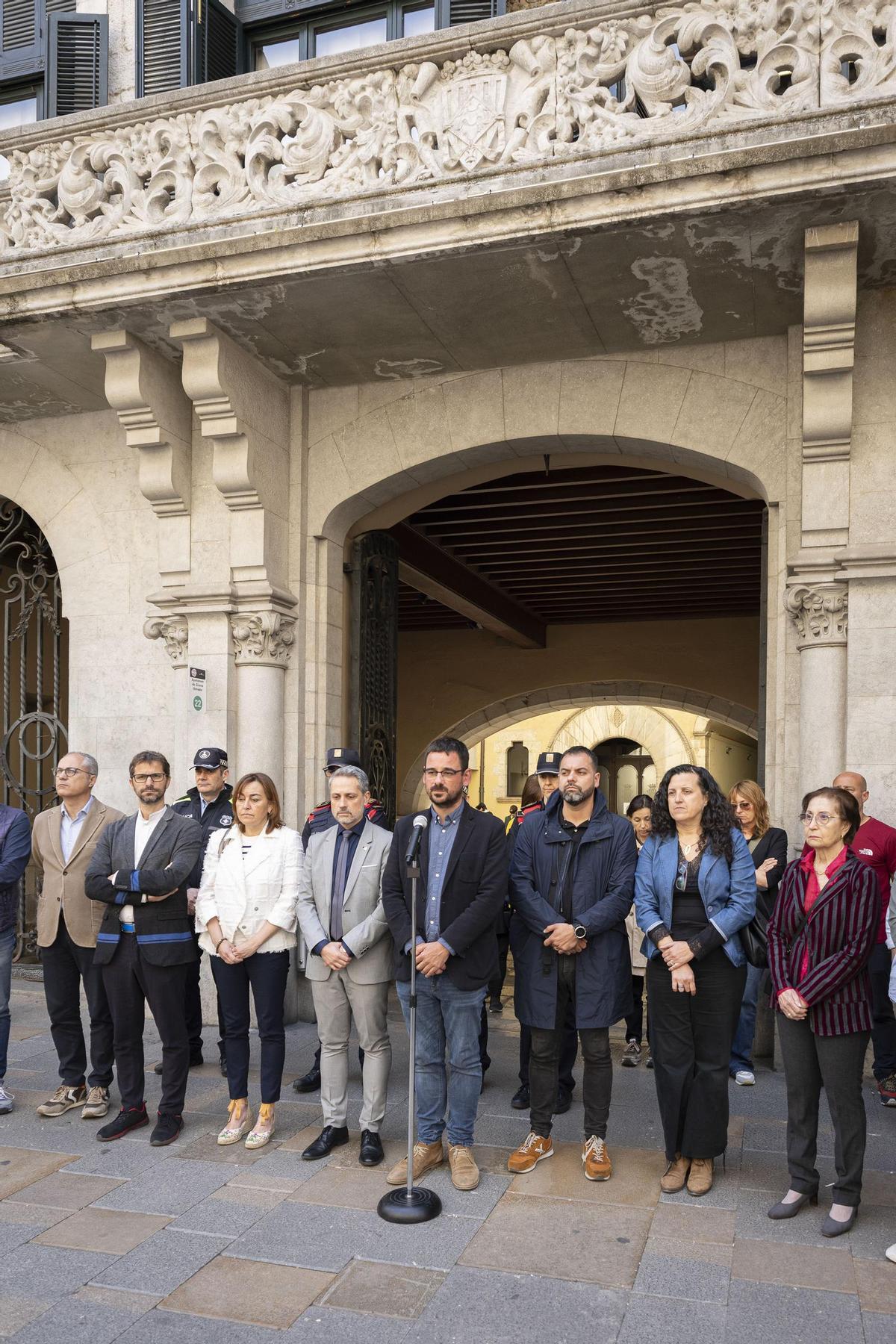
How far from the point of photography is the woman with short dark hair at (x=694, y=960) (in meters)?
4.55

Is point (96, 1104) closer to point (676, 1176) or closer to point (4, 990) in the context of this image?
point (4, 990)

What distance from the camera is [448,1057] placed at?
4840 millimetres

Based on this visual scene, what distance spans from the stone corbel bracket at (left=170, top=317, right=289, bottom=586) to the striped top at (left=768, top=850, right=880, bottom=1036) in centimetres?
457

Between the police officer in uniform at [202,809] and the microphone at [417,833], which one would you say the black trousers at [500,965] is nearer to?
the microphone at [417,833]

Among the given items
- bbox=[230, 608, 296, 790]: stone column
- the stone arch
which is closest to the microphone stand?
bbox=[230, 608, 296, 790]: stone column

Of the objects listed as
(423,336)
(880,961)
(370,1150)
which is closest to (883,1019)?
(880,961)

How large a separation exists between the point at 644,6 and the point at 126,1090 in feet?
19.7

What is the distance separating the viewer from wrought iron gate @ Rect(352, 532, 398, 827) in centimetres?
859

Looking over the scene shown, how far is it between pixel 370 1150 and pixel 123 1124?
125cm

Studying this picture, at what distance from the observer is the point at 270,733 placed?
7770 millimetres

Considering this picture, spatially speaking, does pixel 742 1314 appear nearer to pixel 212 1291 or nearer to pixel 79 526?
pixel 212 1291

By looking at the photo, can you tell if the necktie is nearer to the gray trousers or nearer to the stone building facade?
the gray trousers

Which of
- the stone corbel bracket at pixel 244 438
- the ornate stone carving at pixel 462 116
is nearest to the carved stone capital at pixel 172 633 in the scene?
the stone corbel bracket at pixel 244 438

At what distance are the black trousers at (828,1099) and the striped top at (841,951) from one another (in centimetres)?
7
